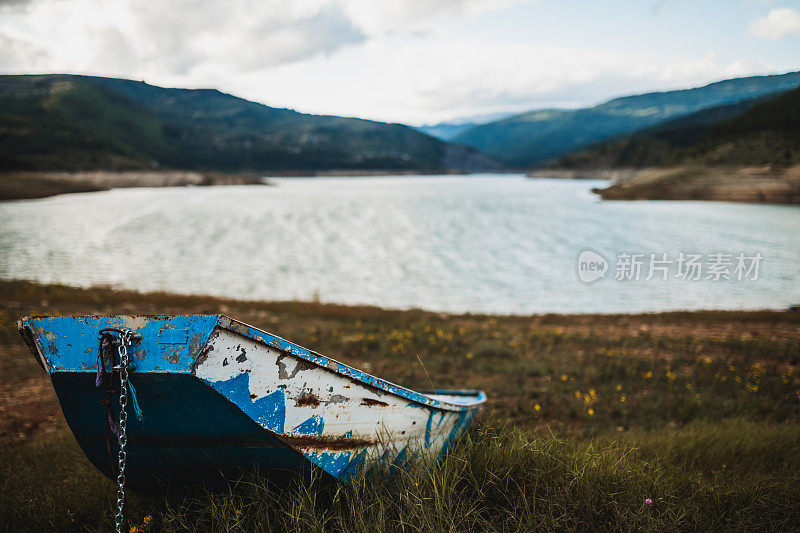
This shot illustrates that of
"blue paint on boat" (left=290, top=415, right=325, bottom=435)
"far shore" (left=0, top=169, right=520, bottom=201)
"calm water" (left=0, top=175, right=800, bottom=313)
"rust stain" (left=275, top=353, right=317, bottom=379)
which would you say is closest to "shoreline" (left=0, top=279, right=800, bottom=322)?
"calm water" (left=0, top=175, right=800, bottom=313)

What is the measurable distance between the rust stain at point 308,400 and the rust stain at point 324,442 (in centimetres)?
23

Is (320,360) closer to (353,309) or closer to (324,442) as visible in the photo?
(324,442)

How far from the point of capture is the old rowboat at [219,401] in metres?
2.79

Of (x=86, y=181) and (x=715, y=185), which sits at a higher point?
(x=86, y=181)

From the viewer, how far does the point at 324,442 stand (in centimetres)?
329

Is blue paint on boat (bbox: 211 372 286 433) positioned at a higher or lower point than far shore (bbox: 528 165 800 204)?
lower

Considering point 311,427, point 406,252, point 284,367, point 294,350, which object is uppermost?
point 294,350

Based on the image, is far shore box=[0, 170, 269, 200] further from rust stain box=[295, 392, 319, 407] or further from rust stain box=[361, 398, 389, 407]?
rust stain box=[361, 398, 389, 407]

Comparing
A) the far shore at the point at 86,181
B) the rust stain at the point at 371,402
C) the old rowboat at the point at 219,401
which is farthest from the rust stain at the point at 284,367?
the far shore at the point at 86,181

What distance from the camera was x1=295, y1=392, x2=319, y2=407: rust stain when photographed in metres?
3.15

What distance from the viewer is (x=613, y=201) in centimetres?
8025

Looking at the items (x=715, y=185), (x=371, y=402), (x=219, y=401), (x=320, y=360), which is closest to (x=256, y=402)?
(x=219, y=401)

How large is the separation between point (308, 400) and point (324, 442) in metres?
0.37

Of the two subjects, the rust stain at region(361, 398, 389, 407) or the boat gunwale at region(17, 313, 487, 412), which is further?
the rust stain at region(361, 398, 389, 407)
